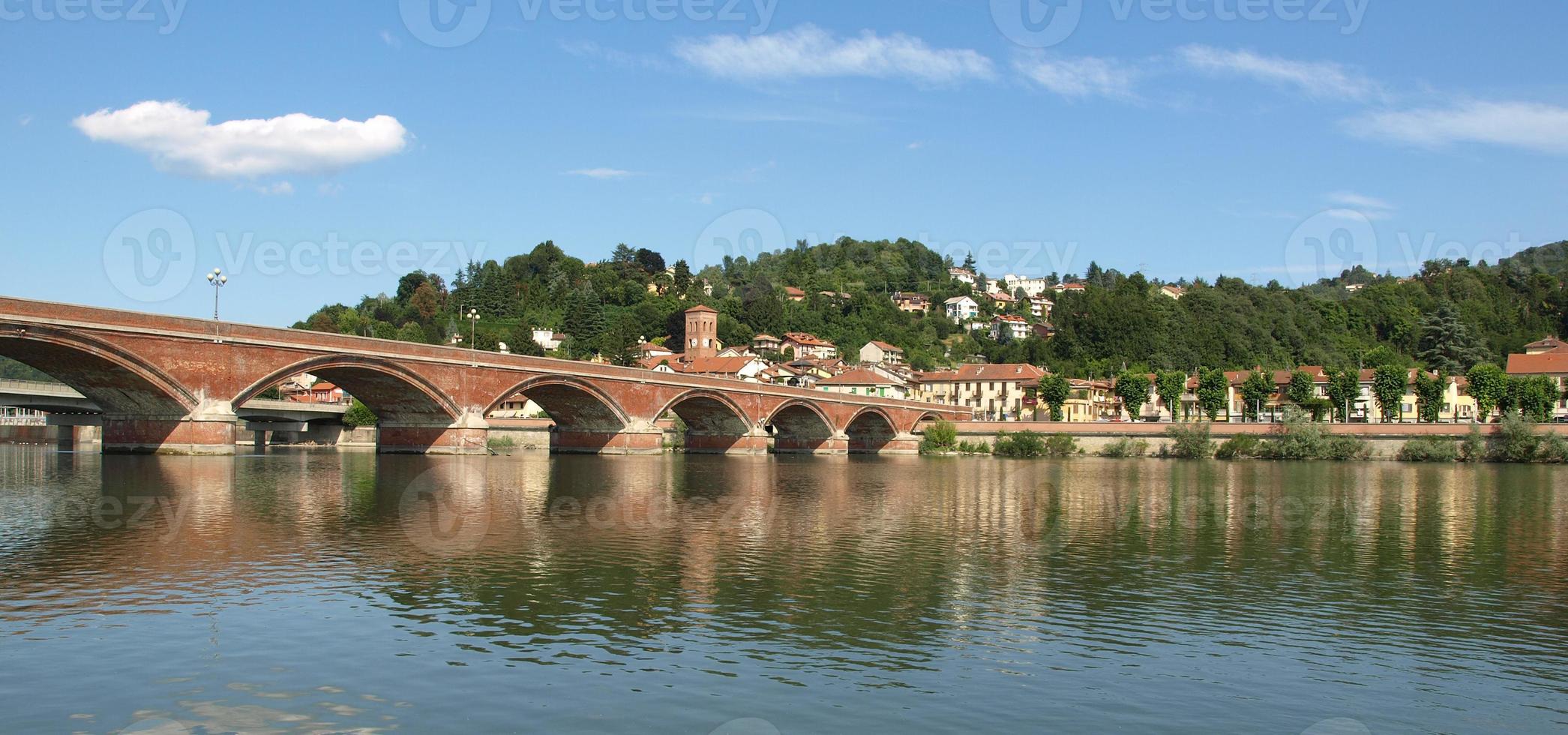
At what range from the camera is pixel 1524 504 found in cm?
4078

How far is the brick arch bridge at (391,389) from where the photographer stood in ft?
149

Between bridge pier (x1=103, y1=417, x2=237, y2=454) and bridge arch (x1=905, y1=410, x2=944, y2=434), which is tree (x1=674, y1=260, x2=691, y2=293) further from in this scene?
bridge pier (x1=103, y1=417, x2=237, y2=454)

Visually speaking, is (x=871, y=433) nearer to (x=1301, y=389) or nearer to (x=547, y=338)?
(x=1301, y=389)

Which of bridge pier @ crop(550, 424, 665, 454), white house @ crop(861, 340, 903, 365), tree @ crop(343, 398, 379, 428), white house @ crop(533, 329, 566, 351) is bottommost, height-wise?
bridge pier @ crop(550, 424, 665, 454)

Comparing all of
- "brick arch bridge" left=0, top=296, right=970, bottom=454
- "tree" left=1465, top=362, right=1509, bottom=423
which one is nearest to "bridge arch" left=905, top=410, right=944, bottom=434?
"brick arch bridge" left=0, top=296, right=970, bottom=454

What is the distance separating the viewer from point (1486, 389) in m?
91.6

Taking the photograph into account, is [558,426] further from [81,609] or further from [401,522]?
[81,609]

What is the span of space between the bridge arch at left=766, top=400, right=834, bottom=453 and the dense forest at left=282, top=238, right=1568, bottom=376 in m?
48.3

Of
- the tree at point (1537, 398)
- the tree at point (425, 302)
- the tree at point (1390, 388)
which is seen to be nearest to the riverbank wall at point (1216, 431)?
the tree at point (1537, 398)

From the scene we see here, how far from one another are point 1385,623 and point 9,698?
19.3 meters

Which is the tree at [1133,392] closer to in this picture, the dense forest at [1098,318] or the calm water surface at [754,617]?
the dense forest at [1098,318]

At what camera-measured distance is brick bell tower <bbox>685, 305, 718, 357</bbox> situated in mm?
156125

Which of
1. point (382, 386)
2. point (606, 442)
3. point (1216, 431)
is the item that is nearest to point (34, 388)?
point (382, 386)

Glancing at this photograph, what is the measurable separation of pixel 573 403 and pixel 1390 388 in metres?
68.7
